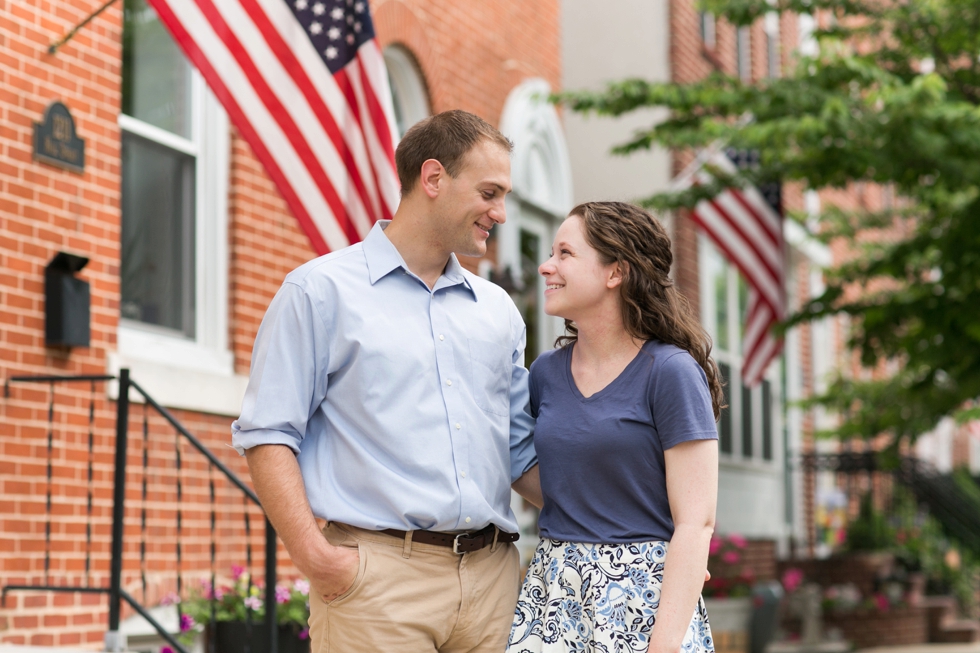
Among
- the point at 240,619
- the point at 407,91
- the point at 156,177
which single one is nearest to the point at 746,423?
the point at 407,91

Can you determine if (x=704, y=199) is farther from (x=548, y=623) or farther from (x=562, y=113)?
(x=548, y=623)

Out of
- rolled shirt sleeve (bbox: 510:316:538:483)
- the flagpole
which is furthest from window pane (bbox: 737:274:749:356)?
rolled shirt sleeve (bbox: 510:316:538:483)

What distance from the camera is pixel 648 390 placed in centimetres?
279

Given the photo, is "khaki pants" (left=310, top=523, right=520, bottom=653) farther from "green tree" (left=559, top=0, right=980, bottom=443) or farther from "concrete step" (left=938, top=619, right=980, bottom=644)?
"concrete step" (left=938, top=619, right=980, bottom=644)

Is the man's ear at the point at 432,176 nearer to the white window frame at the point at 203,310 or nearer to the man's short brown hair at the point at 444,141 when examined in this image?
the man's short brown hair at the point at 444,141

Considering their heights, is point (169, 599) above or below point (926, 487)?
below

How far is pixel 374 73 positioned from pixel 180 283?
1.74 m

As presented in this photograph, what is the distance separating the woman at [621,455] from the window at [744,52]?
11.8m

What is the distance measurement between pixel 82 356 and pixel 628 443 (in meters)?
3.43

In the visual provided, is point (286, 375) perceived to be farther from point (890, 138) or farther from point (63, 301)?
point (890, 138)

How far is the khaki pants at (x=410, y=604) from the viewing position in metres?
2.79

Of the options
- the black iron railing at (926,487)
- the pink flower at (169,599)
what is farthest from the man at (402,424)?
the black iron railing at (926,487)

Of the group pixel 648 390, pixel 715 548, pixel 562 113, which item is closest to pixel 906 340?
pixel 715 548

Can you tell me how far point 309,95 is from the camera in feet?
17.0
